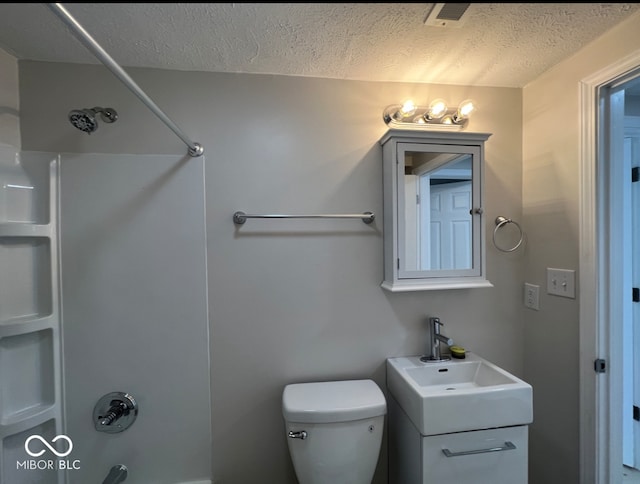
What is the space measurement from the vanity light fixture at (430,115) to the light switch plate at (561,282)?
840 millimetres

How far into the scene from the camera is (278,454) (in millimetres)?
1380

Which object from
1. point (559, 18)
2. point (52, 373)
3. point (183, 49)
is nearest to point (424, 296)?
point (559, 18)

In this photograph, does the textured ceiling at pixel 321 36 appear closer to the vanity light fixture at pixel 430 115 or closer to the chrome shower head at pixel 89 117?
the vanity light fixture at pixel 430 115

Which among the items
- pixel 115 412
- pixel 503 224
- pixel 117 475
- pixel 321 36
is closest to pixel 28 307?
pixel 115 412

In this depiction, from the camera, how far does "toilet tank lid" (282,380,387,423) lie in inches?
45.0

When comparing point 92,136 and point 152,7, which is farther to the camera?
point 92,136

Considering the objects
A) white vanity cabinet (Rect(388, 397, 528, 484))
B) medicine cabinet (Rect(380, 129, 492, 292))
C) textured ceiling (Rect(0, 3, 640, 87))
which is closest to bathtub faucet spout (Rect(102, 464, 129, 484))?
white vanity cabinet (Rect(388, 397, 528, 484))

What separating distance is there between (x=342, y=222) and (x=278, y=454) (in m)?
1.17

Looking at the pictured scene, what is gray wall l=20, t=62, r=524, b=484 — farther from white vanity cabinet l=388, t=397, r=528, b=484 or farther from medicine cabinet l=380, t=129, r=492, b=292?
white vanity cabinet l=388, t=397, r=528, b=484

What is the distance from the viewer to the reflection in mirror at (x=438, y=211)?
52.6 inches

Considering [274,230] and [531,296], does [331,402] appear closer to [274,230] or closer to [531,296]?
[274,230]

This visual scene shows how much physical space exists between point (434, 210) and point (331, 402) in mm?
966

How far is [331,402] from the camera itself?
1196 millimetres

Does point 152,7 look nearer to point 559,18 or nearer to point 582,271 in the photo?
point 559,18
